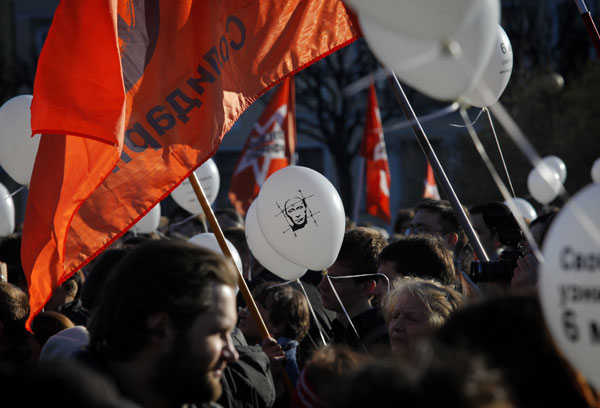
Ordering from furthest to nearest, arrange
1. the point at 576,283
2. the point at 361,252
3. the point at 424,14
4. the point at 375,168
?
the point at 375,168, the point at 361,252, the point at 424,14, the point at 576,283

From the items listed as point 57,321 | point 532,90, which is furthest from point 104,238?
point 532,90

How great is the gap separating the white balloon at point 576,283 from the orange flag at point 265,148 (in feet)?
23.3

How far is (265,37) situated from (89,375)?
2988 mm

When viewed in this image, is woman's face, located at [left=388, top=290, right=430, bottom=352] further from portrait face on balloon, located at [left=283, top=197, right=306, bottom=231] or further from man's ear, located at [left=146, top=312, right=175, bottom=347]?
man's ear, located at [left=146, top=312, right=175, bottom=347]

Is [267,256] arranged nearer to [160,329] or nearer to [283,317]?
[283,317]

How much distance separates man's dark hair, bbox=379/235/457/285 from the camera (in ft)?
13.4

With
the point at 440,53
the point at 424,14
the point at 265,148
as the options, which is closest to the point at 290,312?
the point at 440,53

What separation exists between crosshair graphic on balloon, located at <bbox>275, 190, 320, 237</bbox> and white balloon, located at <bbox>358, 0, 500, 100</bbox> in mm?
1783

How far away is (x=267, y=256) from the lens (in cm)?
Answer: 503

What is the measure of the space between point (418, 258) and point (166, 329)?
7.21ft

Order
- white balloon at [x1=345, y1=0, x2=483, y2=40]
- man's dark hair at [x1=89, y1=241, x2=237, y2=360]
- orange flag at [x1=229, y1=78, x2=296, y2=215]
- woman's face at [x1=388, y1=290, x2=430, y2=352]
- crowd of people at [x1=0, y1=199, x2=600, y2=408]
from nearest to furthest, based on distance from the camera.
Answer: crowd of people at [x1=0, y1=199, x2=600, y2=408] → white balloon at [x1=345, y1=0, x2=483, y2=40] → man's dark hair at [x1=89, y1=241, x2=237, y2=360] → woman's face at [x1=388, y1=290, x2=430, y2=352] → orange flag at [x1=229, y1=78, x2=296, y2=215]

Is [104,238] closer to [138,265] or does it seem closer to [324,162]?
[138,265]

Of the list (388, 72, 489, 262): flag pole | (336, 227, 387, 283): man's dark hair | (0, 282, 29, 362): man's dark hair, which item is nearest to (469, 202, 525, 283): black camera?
(388, 72, 489, 262): flag pole

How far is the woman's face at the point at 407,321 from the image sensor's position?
3180 millimetres
